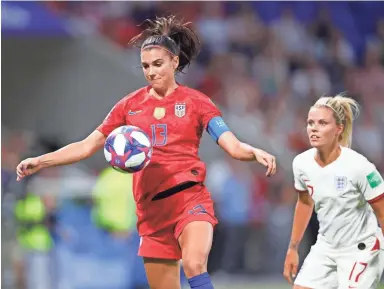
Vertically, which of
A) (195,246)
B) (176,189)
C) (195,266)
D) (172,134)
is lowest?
(195,266)

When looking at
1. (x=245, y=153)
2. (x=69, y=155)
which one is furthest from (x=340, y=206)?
(x=69, y=155)

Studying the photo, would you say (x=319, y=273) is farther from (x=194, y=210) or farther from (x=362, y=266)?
(x=194, y=210)

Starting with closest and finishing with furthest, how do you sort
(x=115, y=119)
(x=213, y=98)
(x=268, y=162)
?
(x=268, y=162) < (x=115, y=119) < (x=213, y=98)

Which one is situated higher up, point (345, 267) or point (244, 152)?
point (244, 152)

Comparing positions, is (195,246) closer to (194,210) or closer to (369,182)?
(194,210)

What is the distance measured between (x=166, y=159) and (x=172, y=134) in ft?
0.55

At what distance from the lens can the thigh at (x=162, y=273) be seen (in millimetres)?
6609

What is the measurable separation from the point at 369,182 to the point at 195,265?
127 centimetres

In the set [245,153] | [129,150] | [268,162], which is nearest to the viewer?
[268,162]

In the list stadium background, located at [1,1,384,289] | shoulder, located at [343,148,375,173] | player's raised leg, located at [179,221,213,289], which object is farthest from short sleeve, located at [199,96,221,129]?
stadium background, located at [1,1,384,289]

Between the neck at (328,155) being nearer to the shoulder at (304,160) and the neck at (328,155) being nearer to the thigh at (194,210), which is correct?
the shoulder at (304,160)

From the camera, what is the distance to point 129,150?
20.3 ft

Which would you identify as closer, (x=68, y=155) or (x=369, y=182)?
(x=369, y=182)

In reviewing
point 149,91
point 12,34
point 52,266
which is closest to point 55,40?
point 12,34
